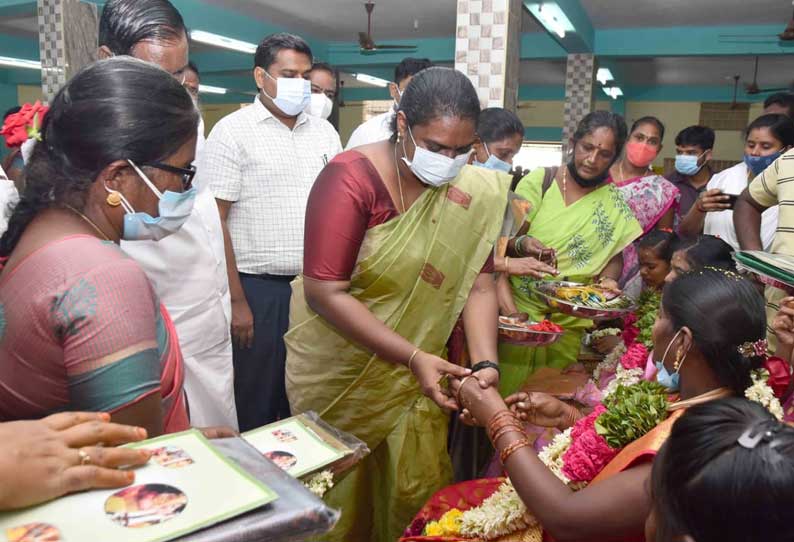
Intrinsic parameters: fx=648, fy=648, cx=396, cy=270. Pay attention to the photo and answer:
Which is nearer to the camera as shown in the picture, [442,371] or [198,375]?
[442,371]

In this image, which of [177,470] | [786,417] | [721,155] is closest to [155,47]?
[177,470]

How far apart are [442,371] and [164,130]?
3.32ft

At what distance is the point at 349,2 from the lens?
897 cm

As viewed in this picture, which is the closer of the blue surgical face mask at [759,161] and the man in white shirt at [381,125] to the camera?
the blue surgical face mask at [759,161]

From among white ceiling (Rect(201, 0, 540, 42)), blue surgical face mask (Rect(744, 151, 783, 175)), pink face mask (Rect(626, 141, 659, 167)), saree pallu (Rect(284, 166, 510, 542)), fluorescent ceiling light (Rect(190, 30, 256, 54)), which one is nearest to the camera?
saree pallu (Rect(284, 166, 510, 542))

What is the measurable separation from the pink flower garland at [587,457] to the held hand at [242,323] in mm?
1441

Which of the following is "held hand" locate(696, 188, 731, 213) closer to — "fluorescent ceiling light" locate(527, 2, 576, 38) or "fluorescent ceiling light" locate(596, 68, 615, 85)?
"fluorescent ceiling light" locate(527, 2, 576, 38)

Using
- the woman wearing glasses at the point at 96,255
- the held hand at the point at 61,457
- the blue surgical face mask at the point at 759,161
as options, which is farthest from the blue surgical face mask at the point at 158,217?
the blue surgical face mask at the point at 759,161

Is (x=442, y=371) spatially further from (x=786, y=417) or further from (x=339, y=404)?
(x=786, y=417)

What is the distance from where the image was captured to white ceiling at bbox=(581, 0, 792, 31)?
8180 millimetres

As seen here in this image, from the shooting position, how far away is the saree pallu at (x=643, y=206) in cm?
341

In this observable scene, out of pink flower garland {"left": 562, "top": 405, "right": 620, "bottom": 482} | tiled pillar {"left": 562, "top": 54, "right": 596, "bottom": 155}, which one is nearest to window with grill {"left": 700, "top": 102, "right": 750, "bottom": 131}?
tiled pillar {"left": 562, "top": 54, "right": 596, "bottom": 155}

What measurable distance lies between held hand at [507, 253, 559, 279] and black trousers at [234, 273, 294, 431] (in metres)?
0.97

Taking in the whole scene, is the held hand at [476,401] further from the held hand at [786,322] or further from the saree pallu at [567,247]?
the saree pallu at [567,247]
